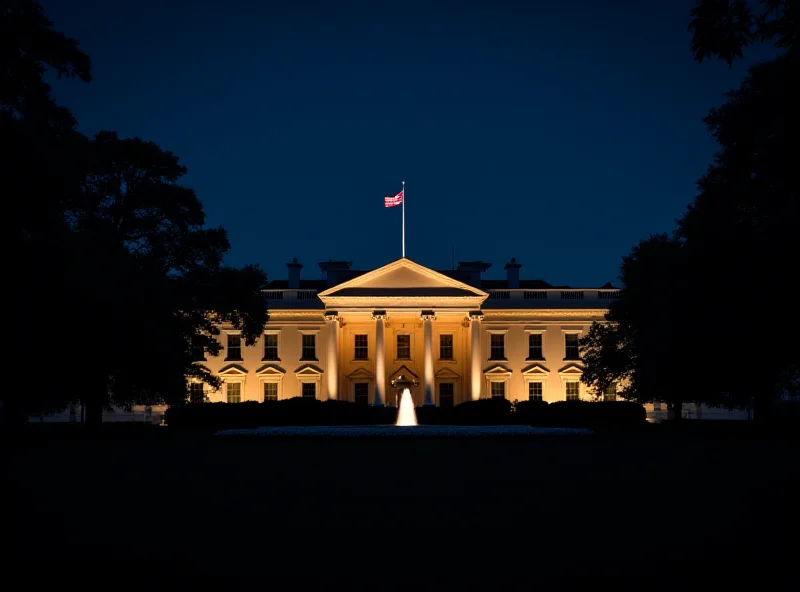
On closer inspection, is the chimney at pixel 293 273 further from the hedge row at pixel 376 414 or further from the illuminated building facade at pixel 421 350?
the hedge row at pixel 376 414

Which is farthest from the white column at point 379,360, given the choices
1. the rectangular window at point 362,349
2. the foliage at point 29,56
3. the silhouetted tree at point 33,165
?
the foliage at point 29,56

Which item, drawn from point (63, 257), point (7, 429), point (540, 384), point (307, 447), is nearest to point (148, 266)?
point (7, 429)

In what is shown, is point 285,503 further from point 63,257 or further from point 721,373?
point 721,373

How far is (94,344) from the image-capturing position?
30.1 m

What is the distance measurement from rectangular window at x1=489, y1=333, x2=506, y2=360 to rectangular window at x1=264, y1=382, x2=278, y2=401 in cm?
1561

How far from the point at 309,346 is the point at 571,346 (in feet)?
62.0

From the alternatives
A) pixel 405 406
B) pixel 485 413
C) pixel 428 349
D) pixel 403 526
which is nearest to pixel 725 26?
pixel 403 526

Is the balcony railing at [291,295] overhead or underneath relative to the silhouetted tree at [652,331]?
overhead

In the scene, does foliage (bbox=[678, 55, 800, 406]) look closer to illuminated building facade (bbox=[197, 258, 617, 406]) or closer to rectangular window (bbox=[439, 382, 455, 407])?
illuminated building facade (bbox=[197, 258, 617, 406])

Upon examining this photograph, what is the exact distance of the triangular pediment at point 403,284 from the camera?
202 ft

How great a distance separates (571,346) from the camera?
65.1 meters

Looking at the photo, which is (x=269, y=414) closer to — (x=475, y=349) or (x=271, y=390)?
(x=271, y=390)

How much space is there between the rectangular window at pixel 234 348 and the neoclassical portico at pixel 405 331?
7177 mm

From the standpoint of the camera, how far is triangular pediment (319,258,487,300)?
202ft
